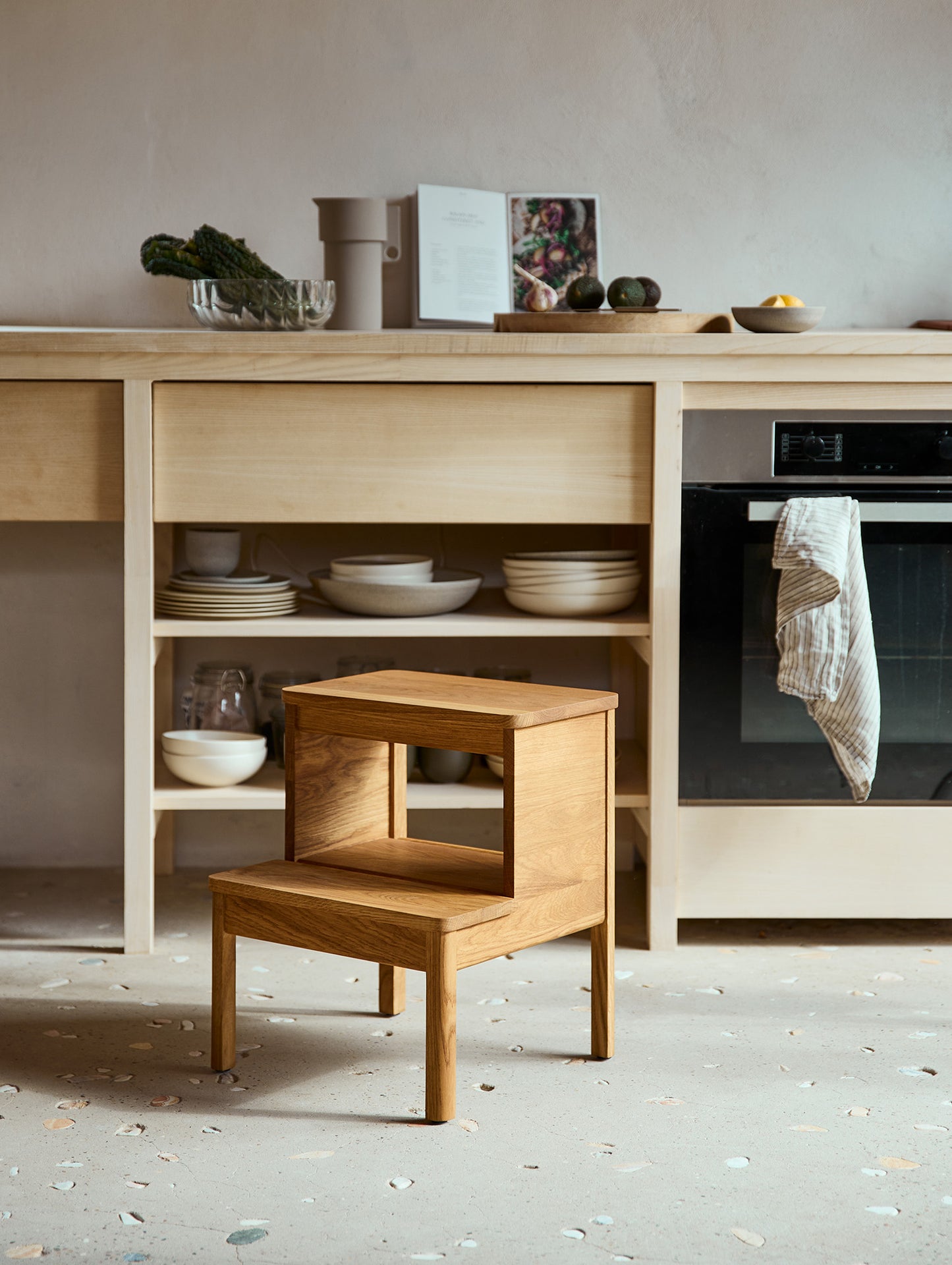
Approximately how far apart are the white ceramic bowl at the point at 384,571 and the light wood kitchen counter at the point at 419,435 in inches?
6.0

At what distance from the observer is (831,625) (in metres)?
2.34

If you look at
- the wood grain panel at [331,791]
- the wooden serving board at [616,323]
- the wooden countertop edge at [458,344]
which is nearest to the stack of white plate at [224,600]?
the wooden countertop edge at [458,344]

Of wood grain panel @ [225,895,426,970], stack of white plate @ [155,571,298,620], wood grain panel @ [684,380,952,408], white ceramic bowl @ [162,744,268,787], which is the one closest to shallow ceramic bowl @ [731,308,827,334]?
wood grain panel @ [684,380,952,408]

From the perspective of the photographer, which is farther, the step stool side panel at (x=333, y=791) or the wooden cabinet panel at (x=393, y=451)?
the wooden cabinet panel at (x=393, y=451)

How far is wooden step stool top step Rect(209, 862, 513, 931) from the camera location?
5.62 ft

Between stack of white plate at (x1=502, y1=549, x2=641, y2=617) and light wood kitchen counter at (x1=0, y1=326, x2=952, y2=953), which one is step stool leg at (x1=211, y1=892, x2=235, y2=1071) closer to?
light wood kitchen counter at (x1=0, y1=326, x2=952, y2=953)

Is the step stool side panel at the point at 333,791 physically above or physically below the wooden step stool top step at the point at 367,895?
above

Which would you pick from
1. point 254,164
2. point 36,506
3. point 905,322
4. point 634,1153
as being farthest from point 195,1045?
point 905,322

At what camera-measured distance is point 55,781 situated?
3006mm

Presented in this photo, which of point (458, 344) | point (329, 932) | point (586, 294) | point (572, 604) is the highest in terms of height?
point (586, 294)

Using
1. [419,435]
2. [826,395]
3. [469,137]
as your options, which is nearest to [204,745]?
[419,435]

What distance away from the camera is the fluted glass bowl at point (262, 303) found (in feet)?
8.03

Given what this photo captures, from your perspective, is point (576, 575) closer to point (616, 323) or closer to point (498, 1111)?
point (616, 323)

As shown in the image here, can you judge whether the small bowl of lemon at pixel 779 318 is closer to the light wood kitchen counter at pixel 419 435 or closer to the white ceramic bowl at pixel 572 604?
the light wood kitchen counter at pixel 419 435
